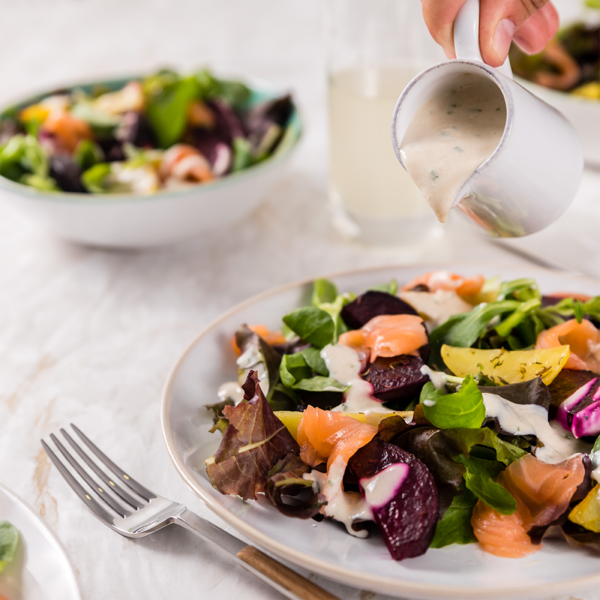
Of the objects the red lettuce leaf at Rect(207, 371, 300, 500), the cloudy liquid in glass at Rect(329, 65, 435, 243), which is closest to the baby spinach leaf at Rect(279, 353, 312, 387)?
the red lettuce leaf at Rect(207, 371, 300, 500)

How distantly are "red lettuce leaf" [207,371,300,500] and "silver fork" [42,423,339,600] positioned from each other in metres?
0.07

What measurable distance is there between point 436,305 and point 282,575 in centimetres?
54

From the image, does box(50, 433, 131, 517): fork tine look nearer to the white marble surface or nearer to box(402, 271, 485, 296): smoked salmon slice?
the white marble surface

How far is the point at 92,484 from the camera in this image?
919mm

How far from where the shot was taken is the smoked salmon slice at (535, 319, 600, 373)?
3.24 feet

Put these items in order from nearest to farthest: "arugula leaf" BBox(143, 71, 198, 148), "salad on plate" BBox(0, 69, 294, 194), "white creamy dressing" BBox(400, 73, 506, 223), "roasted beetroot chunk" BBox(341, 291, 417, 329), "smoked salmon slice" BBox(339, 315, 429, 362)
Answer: "white creamy dressing" BBox(400, 73, 506, 223)
"smoked salmon slice" BBox(339, 315, 429, 362)
"roasted beetroot chunk" BBox(341, 291, 417, 329)
"salad on plate" BBox(0, 69, 294, 194)
"arugula leaf" BBox(143, 71, 198, 148)

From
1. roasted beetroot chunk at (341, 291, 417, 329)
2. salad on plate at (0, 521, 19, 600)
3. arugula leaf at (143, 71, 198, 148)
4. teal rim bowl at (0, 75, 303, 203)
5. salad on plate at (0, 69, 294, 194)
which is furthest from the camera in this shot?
arugula leaf at (143, 71, 198, 148)

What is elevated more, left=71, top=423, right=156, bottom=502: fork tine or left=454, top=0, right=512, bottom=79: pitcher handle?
left=454, top=0, right=512, bottom=79: pitcher handle

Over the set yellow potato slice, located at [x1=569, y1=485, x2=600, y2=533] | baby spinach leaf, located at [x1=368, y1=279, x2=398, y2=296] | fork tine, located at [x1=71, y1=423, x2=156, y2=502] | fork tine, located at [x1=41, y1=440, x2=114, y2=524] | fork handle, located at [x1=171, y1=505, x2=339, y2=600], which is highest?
yellow potato slice, located at [x1=569, y1=485, x2=600, y2=533]

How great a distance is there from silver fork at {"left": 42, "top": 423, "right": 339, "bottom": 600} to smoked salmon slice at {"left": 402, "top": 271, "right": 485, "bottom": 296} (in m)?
0.57

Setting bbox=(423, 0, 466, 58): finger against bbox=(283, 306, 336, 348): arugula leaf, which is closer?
bbox=(423, 0, 466, 58): finger

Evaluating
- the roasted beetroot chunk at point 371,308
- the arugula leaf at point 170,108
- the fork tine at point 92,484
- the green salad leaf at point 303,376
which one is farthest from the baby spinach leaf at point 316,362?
the arugula leaf at point 170,108

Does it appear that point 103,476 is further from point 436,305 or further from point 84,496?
point 436,305

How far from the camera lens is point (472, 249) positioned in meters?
1.62
